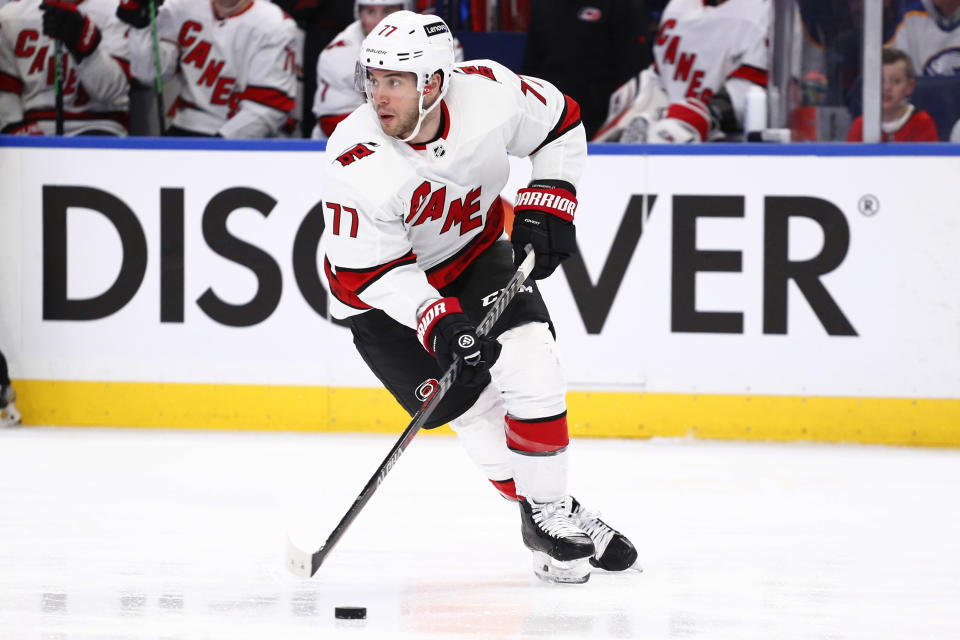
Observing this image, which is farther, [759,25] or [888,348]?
[759,25]

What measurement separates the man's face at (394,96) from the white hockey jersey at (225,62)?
2.27 metres

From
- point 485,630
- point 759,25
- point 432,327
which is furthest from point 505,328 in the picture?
point 759,25

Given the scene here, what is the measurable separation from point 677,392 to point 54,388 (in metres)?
2.19

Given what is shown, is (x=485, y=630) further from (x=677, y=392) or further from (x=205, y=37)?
(x=205, y=37)

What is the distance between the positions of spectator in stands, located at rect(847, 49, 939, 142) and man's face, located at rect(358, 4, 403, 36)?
5.65 feet

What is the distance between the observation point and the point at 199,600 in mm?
2617

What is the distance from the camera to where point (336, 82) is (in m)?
4.82

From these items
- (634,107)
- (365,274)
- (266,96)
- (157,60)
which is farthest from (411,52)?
(157,60)

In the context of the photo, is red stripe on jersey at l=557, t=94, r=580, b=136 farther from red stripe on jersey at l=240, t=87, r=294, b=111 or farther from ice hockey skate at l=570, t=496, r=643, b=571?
red stripe on jersey at l=240, t=87, r=294, b=111

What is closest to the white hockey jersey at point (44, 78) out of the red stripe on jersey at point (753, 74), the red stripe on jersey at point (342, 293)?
the red stripe on jersey at point (753, 74)

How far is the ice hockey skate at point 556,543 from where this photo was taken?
276 cm

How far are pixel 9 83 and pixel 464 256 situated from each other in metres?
2.76

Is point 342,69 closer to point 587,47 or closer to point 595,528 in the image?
point 587,47

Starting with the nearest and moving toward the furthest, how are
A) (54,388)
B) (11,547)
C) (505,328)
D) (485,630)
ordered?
(485,630), (505,328), (11,547), (54,388)
